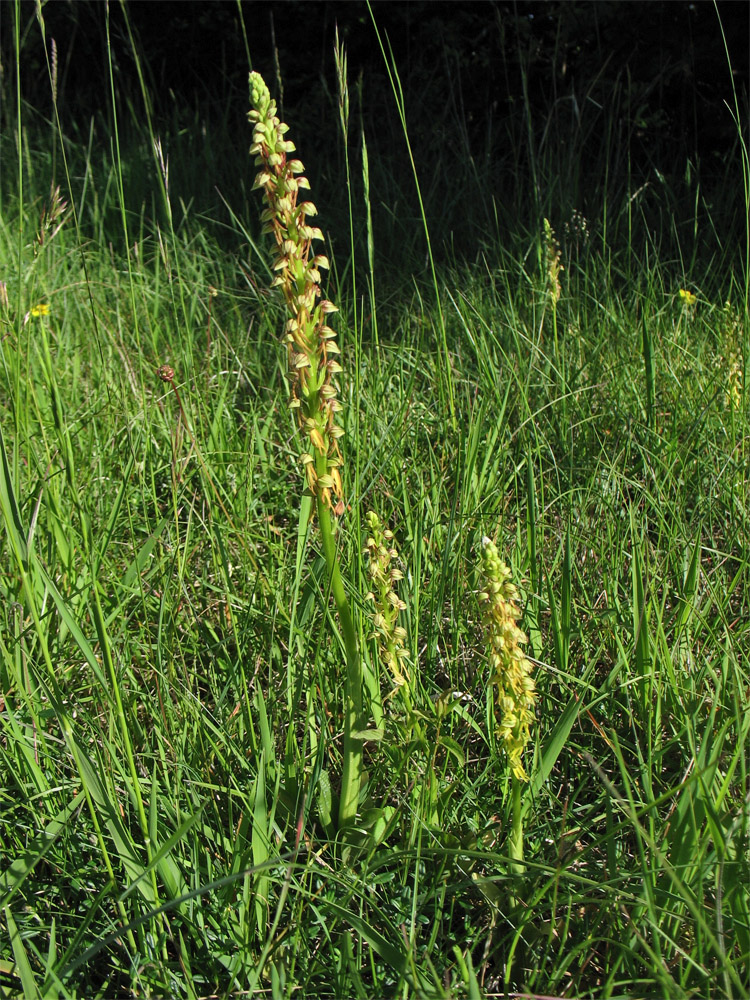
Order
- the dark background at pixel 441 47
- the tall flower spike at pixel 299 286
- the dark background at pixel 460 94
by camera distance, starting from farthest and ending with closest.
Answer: the dark background at pixel 441 47, the dark background at pixel 460 94, the tall flower spike at pixel 299 286

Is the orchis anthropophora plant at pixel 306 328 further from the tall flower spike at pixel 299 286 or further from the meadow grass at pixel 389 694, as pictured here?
the meadow grass at pixel 389 694

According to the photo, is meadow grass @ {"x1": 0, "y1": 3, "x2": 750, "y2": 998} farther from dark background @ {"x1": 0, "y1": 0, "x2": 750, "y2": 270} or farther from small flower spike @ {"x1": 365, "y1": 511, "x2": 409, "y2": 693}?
dark background @ {"x1": 0, "y1": 0, "x2": 750, "y2": 270}

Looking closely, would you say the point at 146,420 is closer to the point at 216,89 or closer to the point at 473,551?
the point at 473,551

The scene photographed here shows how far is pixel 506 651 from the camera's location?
1.08 metres

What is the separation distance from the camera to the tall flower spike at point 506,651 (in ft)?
3.43

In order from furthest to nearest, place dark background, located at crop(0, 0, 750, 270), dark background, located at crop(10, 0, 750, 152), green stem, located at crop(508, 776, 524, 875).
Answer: dark background, located at crop(10, 0, 750, 152)
dark background, located at crop(0, 0, 750, 270)
green stem, located at crop(508, 776, 524, 875)

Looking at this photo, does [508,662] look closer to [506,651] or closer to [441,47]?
[506,651]

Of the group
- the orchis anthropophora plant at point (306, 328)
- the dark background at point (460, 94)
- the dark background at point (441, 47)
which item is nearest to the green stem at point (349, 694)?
the orchis anthropophora plant at point (306, 328)

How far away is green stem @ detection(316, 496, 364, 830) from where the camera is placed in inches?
45.6

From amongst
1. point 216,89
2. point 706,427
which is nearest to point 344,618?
point 706,427

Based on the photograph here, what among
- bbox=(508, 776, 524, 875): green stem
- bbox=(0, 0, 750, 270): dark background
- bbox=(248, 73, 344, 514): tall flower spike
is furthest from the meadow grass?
bbox=(0, 0, 750, 270): dark background

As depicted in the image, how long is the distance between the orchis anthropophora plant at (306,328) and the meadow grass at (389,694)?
0.10 m

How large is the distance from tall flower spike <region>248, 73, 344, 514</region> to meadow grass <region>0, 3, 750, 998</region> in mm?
145

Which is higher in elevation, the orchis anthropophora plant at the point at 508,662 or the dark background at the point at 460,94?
the dark background at the point at 460,94
